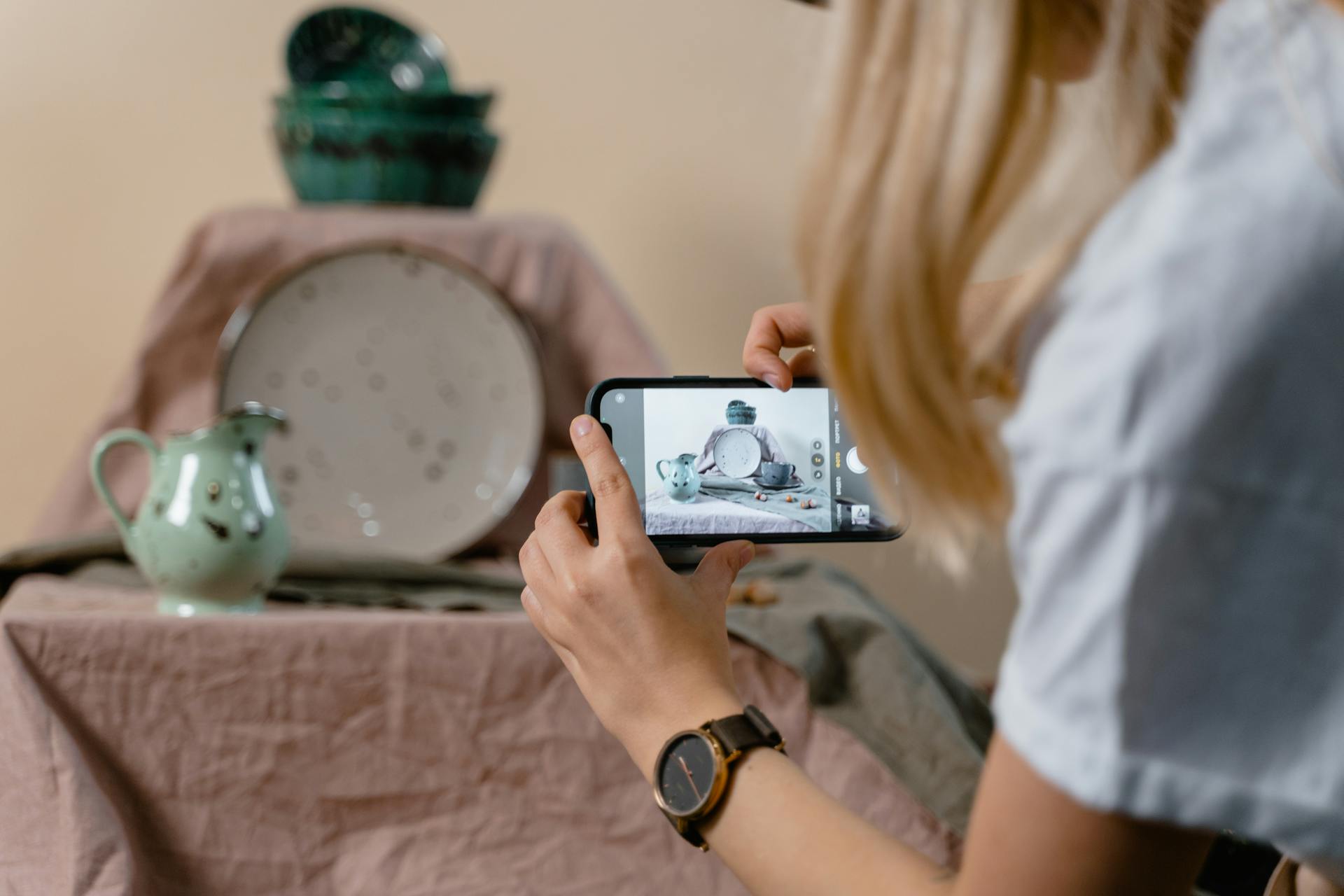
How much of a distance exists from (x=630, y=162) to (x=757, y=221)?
168 mm

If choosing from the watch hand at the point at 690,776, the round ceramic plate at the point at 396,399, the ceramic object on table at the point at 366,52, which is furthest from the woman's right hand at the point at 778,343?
the ceramic object on table at the point at 366,52

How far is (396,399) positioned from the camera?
1.11 meters

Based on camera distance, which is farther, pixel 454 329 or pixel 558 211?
pixel 558 211

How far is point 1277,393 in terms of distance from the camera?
1.02ft

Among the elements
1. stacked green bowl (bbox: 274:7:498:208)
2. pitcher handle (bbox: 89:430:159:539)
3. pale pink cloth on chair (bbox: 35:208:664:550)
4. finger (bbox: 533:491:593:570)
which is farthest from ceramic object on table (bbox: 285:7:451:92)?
finger (bbox: 533:491:593:570)

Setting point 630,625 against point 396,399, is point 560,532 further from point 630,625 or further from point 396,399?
point 396,399

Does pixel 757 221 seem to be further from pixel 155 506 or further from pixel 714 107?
pixel 155 506

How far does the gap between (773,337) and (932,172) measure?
270 mm

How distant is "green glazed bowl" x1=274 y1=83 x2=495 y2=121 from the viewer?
108 centimetres

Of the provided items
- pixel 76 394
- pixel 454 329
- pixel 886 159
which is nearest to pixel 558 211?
pixel 454 329

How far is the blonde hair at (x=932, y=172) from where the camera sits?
35 cm

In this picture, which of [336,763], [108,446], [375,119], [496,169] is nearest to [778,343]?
[336,763]

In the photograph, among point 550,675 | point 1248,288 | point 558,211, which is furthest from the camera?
point 558,211

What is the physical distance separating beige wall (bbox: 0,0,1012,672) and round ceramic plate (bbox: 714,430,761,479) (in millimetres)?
836
